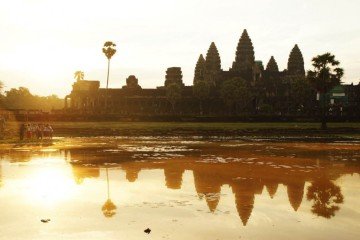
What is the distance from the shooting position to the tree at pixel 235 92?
322ft

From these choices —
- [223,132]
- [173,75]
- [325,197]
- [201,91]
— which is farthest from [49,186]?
[173,75]

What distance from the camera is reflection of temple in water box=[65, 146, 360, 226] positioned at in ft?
44.2

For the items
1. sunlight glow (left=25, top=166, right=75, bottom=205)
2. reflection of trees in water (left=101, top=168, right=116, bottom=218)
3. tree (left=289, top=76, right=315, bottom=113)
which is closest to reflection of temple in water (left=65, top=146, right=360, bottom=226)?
sunlight glow (left=25, top=166, right=75, bottom=205)

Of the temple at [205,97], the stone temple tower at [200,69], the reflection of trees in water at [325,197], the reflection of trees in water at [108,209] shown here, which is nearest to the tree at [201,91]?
the temple at [205,97]

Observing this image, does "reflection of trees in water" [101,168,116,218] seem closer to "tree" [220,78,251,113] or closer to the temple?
the temple

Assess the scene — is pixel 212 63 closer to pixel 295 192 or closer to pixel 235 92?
pixel 235 92

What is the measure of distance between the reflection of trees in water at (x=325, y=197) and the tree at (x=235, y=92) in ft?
267

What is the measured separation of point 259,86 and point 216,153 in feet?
279

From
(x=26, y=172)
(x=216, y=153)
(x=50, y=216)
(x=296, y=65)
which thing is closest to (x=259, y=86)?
(x=296, y=65)

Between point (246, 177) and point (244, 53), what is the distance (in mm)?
108188

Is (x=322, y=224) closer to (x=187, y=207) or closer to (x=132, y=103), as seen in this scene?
(x=187, y=207)

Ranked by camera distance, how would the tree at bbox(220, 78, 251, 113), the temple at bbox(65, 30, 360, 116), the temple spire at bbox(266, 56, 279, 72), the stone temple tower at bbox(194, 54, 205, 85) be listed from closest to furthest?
the tree at bbox(220, 78, 251, 113) → the temple at bbox(65, 30, 360, 116) → the stone temple tower at bbox(194, 54, 205, 85) → the temple spire at bbox(266, 56, 279, 72)

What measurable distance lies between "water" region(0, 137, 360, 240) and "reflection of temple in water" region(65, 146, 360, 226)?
0.11ft

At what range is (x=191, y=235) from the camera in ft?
32.3
